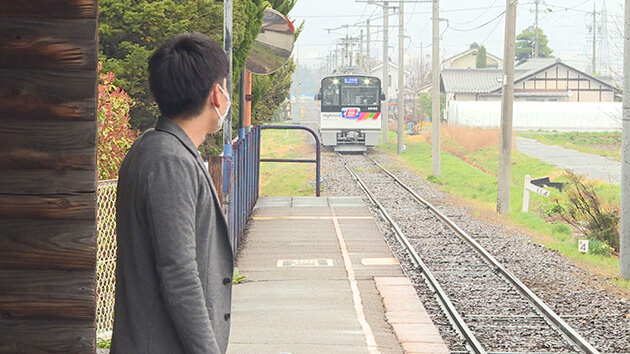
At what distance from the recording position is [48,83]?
3557 mm

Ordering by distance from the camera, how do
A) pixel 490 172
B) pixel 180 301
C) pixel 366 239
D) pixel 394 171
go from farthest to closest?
pixel 490 172 < pixel 394 171 < pixel 366 239 < pixel 180 301

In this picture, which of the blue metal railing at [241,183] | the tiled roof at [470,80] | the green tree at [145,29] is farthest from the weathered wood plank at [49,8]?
the tiled roof at [470,80]

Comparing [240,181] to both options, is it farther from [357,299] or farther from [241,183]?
[357,299]

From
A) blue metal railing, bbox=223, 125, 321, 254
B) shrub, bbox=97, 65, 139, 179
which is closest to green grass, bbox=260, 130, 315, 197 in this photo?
blue metal railing, bbox=223, 125, 321, 254

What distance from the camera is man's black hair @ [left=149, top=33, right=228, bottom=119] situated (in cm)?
295

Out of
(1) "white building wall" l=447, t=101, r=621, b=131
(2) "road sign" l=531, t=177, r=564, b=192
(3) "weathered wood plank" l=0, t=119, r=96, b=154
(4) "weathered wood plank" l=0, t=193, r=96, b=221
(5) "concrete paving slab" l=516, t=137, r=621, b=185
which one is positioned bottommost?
(5) "concrete paving slab" l=516, t=137, r=621, b=185

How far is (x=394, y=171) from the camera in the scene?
29.5 metres

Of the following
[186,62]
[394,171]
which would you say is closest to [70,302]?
[186,62]

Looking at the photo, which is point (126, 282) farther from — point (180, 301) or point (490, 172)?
point (490, 172)

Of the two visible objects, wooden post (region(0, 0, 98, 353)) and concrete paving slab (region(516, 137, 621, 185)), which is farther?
concrete paving slab (region(516, 137, 621, 185))

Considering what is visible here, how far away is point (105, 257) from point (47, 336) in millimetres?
2980

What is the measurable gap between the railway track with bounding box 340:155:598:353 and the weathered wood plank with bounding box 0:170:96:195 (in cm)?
497

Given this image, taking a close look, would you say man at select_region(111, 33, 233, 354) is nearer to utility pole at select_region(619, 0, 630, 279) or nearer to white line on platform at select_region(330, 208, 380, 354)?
white line on platform at select_region(330, 208, 380, 354)

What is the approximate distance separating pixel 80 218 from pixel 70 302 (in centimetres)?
30
